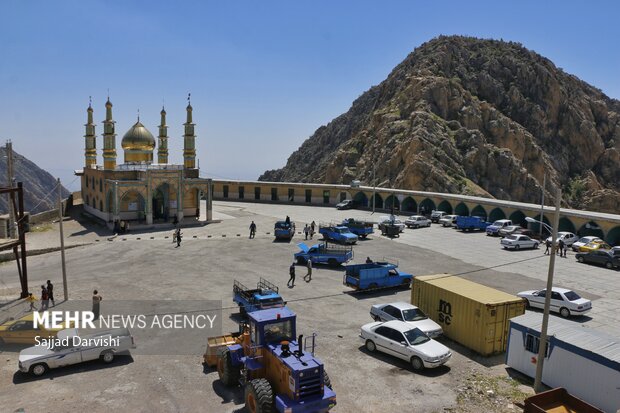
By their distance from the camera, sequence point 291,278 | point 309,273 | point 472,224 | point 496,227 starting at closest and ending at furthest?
1. point 291,278
2. point 309,273
3. point 496,227
4. point 472,224

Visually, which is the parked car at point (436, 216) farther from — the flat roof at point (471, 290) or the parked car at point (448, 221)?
the flat roof at point (471, 290)

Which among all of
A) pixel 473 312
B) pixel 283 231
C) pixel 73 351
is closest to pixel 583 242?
pixel 283 231

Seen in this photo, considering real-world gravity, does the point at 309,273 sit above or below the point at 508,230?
below

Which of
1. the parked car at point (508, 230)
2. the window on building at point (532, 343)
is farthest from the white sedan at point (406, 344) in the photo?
the parked car at point (508, 230)

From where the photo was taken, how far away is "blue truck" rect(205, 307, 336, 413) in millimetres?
12359

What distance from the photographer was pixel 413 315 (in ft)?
64.4

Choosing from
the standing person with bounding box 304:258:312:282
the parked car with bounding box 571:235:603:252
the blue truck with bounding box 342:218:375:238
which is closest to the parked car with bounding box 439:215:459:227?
the blue truck with bounding box 342:218:375:238

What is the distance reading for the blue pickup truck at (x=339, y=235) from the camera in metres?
39.9

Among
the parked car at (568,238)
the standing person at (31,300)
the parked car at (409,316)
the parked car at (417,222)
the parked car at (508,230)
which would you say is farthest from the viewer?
the parked car at (417,222)

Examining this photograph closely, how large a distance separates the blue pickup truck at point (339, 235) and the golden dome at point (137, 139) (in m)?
23.1

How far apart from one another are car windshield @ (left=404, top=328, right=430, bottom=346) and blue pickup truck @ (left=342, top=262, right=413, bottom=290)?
8225 millimetres

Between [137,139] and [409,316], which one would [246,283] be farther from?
[137,139]

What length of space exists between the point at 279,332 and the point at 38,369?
8.64m

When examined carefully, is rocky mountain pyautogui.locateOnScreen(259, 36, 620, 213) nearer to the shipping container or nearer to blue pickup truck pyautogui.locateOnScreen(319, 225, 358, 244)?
blue pickup truck pyautogui.locateOnScreen(319, 225, 358, 244)
